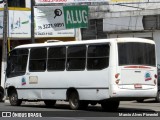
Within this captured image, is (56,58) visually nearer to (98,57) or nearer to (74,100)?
(74,100)

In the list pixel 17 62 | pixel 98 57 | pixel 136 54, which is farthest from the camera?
pixel 17 62

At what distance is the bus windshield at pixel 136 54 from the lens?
21.0 meters

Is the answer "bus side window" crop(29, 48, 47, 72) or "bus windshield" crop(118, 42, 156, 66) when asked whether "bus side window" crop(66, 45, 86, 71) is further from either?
"bus windshield" crop(118, 42, 156, 66)

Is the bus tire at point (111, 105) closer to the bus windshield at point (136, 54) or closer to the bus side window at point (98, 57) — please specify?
the bus side window at point (98, 57)

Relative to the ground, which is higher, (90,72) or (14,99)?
(90,72)

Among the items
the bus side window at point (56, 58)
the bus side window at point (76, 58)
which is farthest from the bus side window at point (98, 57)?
the bus side window at point (56, 58)

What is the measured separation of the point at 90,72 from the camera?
71.1 feet

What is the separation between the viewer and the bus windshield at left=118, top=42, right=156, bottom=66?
21016 millimetres

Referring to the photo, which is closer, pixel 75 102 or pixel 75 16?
pixel 75 102

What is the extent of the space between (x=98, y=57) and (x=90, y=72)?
0.73m

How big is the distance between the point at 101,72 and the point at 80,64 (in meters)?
1.37

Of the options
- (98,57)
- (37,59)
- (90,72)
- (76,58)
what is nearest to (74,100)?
(90,72)

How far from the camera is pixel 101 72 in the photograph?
69.5 feet

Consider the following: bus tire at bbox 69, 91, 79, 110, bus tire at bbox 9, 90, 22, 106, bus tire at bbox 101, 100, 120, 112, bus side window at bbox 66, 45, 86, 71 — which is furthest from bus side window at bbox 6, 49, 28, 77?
bus tire at bbox 101, 100, 120, 112
